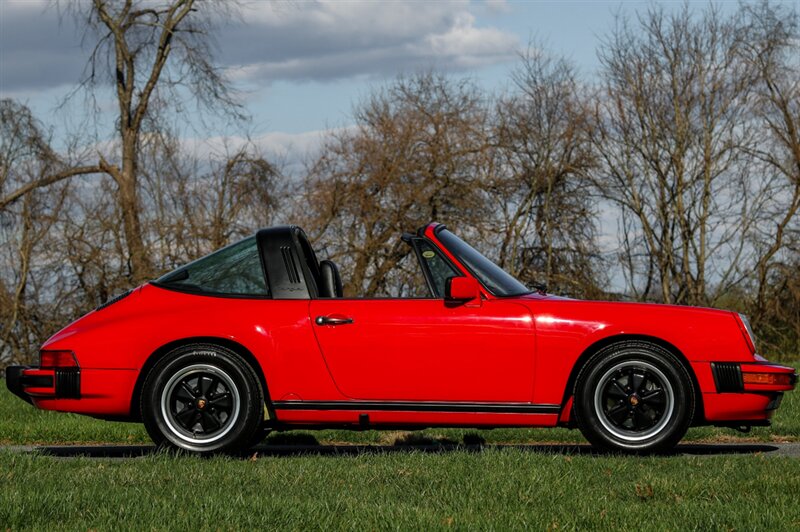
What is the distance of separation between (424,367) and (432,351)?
128mm

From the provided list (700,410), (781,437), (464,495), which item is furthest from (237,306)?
(781,437)

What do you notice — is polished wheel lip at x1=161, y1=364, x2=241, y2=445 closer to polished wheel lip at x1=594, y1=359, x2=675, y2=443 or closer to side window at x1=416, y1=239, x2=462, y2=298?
side window at x1=416, y1=239, x2=462, y2=298

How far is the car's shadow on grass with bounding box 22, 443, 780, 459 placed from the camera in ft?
27.9

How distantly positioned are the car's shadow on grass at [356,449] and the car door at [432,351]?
79 cm

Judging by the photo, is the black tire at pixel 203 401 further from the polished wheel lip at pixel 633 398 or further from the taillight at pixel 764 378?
the taillight at pixel 764 378

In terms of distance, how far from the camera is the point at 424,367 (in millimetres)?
7695

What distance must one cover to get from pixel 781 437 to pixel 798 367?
7254 millimetres

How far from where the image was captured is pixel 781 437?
978cm

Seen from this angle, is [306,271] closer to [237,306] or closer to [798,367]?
[237,306]

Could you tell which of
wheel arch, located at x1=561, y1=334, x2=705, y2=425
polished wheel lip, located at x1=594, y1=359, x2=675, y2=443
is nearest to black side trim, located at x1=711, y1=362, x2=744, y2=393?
wheel arch, located at x1=561, y1=334, x2=705, y2=425

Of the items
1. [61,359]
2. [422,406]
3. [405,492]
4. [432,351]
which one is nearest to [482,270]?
[432,351]

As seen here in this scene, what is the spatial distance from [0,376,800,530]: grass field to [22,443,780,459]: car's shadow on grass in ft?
3.16

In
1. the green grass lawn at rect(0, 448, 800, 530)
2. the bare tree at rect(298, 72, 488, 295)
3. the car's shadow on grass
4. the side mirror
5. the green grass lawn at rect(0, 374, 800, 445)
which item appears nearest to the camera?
the green grass lawn at rect(0, 448, 800, 530)

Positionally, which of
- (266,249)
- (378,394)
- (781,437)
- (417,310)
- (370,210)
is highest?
(370,210)
